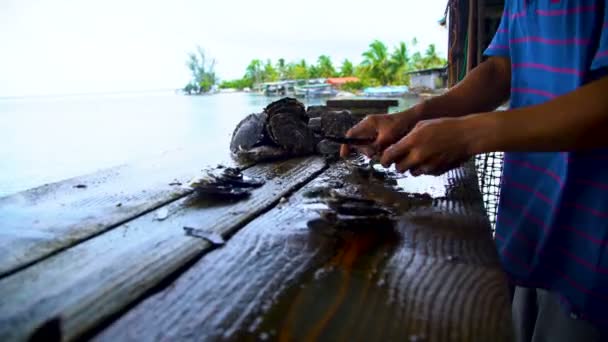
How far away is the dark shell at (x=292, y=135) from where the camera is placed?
1.98 metres

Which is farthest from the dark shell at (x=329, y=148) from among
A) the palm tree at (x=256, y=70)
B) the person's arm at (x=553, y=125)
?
the palm tree at (x=256, y=70)

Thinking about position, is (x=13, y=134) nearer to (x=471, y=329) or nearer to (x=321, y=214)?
(x=321, y=214)

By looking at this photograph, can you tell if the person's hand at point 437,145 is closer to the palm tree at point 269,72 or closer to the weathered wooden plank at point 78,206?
the weathered wooden plank at point 78,206

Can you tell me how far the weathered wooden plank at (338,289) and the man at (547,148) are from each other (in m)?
0.22

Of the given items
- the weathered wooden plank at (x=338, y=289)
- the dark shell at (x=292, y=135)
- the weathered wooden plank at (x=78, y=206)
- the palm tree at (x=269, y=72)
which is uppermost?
the palm tree at (x=269, y=72)

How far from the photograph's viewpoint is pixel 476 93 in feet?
4.92

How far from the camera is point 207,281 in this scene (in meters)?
0.77

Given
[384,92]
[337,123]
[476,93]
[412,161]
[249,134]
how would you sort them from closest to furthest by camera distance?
[412,161] → [476,93] → [249,134] → [337,123] → [384,92]

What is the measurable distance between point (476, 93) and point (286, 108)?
94cm

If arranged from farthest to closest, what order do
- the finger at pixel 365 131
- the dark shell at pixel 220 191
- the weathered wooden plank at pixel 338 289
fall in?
the finger at pixel 365 131 < the dark shell at pixel 220 191 < the weathered wooden plank at pixel 338 289

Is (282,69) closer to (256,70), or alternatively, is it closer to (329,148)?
(256,70)

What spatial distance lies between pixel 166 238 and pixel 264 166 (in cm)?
86

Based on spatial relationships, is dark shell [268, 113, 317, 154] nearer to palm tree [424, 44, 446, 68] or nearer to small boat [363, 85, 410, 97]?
small boat [363, 85, 410, 97]

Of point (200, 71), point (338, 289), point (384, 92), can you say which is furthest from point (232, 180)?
point (200, 71)
